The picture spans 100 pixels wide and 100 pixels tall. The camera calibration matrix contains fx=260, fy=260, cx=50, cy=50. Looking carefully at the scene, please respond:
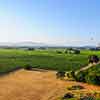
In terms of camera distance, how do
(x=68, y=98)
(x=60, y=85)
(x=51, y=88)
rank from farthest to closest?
(x=60, y=85) < (x=51, y=88) < (x=68, y=98)

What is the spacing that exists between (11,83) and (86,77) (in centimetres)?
943

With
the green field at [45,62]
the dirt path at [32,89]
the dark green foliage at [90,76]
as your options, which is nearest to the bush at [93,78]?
the dark green foliage at [90,76]

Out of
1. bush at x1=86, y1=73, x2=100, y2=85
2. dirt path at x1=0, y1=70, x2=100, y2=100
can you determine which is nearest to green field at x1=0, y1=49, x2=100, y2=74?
dirt path at x1=0, y1=70, x2=100, y2=100

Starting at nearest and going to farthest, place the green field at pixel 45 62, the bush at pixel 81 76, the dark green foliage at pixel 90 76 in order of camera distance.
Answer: the dark green foliage at pixel 90 76 → the bush at pixel 81 76 → the green field at pixel 45 62

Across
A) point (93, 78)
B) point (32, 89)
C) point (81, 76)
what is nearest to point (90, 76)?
point (93, 78)

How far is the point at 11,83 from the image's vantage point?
105 feet

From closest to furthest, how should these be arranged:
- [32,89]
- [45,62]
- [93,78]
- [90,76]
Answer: [32,89]
[93,78]
[90,76]
[45,62]

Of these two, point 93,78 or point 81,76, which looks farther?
point 81,76

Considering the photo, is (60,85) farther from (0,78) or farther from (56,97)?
(0,78)

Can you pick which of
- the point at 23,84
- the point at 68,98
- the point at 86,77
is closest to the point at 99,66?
the point at 86,77

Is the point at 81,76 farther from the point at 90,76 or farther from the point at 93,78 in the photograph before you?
the point at 93,78

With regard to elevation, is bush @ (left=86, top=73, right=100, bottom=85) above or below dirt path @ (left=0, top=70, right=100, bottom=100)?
above

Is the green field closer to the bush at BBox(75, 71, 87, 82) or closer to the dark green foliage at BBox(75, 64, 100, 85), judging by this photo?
the bush at BBox(75, 71, 87, 82)

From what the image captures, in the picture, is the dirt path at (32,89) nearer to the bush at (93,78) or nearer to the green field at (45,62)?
the bush at (93,78)
